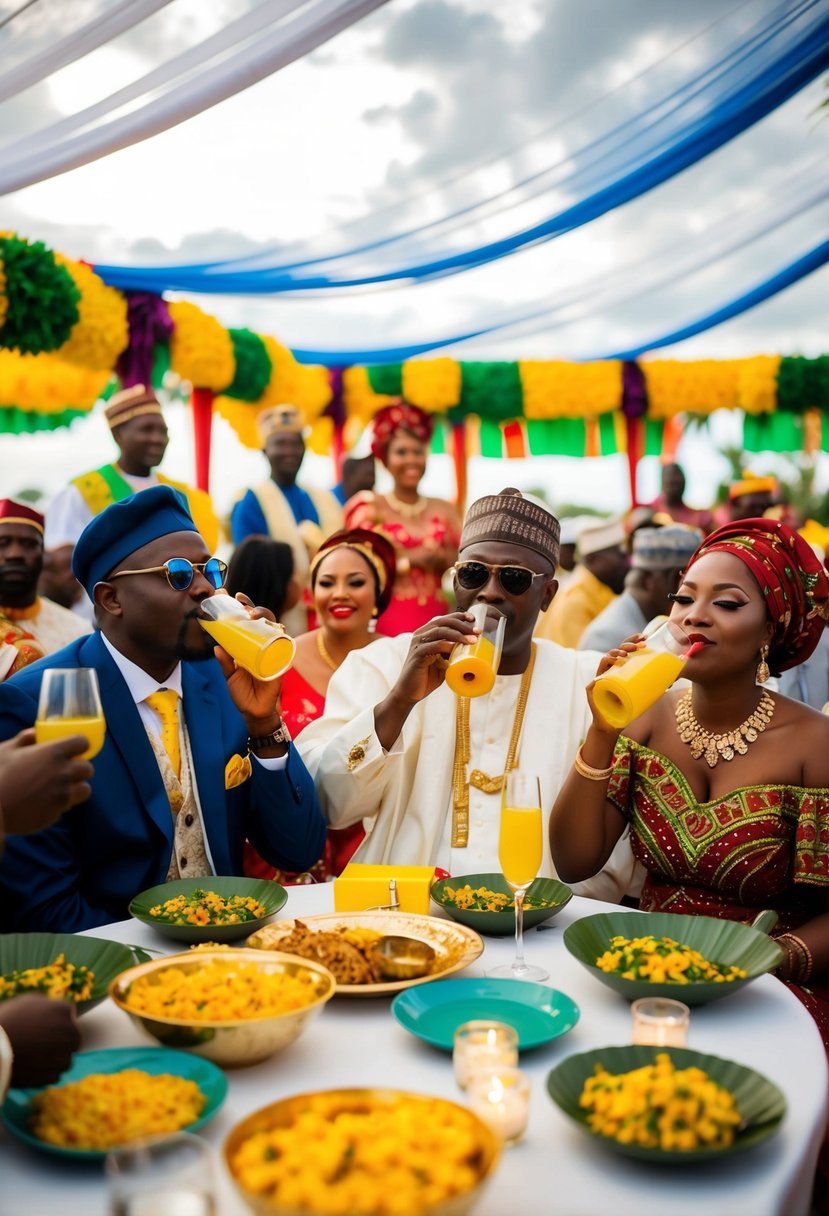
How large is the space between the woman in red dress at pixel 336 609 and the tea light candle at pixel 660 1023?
9.03 feet

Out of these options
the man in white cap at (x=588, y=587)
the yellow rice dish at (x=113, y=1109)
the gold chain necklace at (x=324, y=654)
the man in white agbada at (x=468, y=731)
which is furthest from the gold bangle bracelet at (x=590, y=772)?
the man in white cap at (x=588, y=587)

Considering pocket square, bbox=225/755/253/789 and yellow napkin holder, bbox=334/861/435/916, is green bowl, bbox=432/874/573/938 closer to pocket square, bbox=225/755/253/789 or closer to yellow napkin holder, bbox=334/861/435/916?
yellow napkin holder, bbox=334/861/435/916

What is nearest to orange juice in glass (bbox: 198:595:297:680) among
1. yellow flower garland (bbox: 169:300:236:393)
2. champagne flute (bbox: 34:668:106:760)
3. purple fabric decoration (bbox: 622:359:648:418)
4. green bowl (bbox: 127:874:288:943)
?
green bowl (bbox: 127:874:288:943)

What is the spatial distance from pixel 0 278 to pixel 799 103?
5859 mm

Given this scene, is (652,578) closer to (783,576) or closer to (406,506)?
(406,506)

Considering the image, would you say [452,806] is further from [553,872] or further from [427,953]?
[427,953]

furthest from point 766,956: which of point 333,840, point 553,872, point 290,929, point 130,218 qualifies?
point 130,218

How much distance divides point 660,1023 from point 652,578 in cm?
456

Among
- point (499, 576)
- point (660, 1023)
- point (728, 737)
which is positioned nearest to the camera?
point (660, 1023)

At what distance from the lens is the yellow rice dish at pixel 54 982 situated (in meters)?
1.81

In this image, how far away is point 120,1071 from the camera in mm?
1648

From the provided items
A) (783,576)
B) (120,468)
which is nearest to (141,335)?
(120,468)

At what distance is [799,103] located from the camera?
300 inches

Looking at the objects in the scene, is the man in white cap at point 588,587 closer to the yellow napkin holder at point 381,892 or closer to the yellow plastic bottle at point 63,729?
the yellow napkin holder at point 381,892
